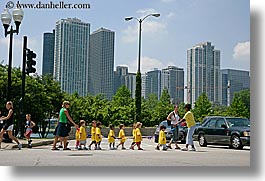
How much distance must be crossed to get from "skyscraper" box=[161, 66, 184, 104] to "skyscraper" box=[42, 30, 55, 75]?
315 cm

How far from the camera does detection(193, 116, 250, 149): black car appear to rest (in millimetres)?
14117

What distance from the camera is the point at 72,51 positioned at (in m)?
13.0

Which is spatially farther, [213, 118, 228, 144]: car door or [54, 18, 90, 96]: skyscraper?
[213, 118, 228, 144]: car door

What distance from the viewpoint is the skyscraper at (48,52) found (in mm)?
12820

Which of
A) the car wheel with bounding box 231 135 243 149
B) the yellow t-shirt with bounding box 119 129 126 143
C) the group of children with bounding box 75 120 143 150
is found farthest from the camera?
the car wheel with bounding box 231 135 243 149

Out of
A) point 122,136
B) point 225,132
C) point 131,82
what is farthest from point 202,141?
point 131,82

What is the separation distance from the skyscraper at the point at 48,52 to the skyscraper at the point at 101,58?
1.02m

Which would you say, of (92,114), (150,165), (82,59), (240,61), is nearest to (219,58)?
(240,61)

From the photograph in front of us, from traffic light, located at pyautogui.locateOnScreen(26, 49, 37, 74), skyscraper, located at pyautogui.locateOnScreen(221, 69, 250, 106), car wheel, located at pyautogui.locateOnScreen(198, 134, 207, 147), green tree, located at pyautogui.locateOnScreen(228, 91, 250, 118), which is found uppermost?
traffic light, located at pyautogui.locateOnScreen(26, 49, 37, 74)

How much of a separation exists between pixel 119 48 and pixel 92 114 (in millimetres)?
10238

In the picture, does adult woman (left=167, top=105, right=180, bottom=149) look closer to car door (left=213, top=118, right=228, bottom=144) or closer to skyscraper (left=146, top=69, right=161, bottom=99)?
skyscraper (left=146, top=69, right=161, bottom=99)

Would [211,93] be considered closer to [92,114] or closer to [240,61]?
[240,61]

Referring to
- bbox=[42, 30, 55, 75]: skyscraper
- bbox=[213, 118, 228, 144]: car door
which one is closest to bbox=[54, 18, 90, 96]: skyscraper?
bbox=[42, 30, 55, 75]: skyscraper

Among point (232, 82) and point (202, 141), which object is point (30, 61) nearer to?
point (232, 82)
